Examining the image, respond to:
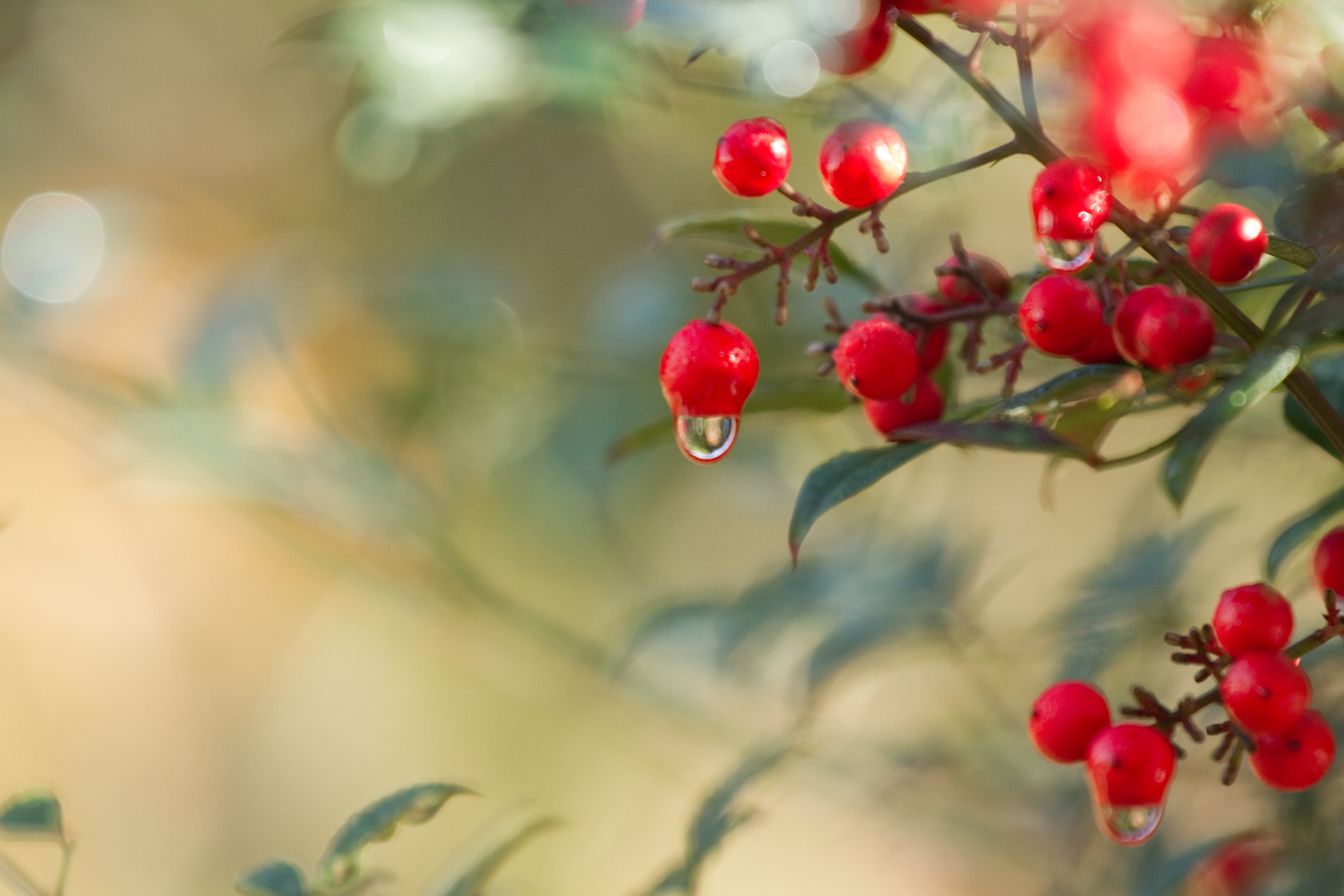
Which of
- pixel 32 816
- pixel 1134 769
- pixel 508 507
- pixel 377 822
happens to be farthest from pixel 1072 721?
pixel 508 507

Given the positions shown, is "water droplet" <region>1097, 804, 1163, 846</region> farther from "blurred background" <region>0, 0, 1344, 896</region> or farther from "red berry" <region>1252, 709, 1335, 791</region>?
"blurred background" <region>0, 0, 1344, 896</region>

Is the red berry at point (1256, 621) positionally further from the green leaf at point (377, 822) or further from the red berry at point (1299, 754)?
the green leaf at point (377, 822)

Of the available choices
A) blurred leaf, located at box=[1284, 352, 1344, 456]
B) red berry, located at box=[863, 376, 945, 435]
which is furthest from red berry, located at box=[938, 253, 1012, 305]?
blurred leaf, located at box=[1284, 352, 1344, 456]

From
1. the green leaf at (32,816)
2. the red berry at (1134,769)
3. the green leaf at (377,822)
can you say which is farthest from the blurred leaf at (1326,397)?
the green leaf at (32,816)

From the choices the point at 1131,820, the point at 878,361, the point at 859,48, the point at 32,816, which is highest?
the point at 859,48

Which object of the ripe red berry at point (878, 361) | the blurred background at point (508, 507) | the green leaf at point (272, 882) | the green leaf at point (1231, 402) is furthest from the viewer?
the blurred background at point (508, 507)

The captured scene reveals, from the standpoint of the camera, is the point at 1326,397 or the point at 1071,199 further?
the point at 1326,397

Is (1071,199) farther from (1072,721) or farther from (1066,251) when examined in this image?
(1072,721)
